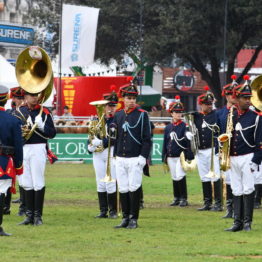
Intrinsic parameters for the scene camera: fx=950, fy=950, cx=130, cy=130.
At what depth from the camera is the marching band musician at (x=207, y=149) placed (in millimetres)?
18344

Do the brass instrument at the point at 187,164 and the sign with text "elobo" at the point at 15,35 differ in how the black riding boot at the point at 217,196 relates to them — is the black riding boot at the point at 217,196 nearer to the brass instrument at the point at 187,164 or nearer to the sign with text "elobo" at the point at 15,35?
the brass instrument at the point at 187,164

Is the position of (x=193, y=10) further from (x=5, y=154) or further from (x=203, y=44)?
(x=5, y=154)

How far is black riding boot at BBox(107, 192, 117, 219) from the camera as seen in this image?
16609 millimetres

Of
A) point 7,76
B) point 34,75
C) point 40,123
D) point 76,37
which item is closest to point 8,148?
point 40,123

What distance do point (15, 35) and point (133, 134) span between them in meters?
25.4

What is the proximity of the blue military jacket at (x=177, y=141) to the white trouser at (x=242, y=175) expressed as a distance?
528cm

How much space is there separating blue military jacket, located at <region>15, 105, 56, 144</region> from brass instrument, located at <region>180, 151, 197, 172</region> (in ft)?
16.0

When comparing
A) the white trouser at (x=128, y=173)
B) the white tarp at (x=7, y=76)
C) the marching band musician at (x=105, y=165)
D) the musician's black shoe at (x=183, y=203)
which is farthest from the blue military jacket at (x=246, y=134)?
the white tarp at (x=7, y=76)

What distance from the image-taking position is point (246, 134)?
1415 centimetres

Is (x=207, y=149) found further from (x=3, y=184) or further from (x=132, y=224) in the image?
(x=3, y=184)

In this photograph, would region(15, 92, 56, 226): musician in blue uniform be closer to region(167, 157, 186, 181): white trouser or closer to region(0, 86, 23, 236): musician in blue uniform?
region(0, 86, 23, 236): musician in blue uniform

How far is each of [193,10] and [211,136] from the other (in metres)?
34.0

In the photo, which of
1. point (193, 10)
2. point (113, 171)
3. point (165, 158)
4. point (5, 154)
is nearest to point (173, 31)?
point (193, 10)

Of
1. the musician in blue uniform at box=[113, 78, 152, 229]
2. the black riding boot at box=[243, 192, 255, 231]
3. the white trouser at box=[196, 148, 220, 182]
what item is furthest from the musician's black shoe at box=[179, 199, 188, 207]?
the black riding boot at box=[243, 192, 255, 231]
